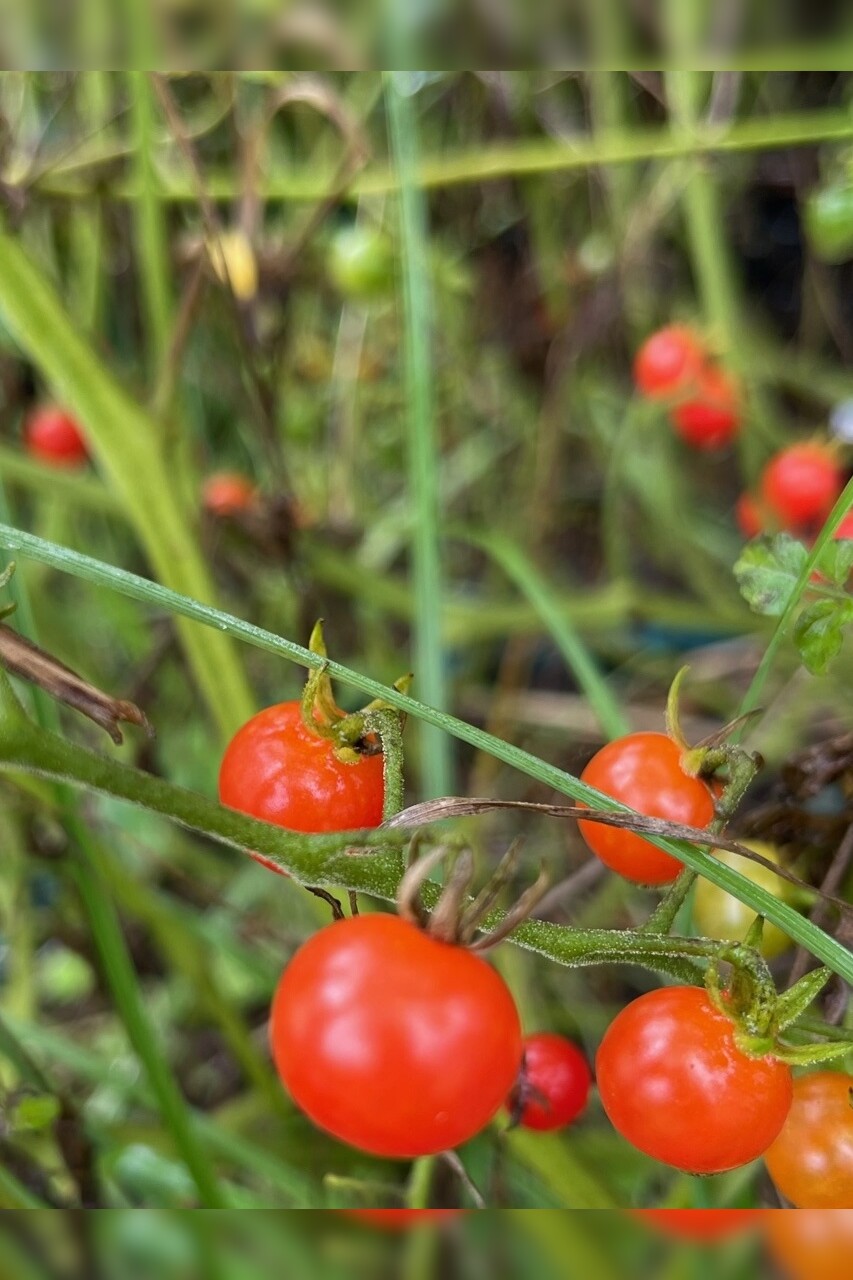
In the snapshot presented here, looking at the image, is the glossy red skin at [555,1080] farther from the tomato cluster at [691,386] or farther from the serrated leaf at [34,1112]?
the tomato cluster at [691,386]

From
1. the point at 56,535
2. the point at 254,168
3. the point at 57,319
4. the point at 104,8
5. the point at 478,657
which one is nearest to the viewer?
Result: the point at 104,8

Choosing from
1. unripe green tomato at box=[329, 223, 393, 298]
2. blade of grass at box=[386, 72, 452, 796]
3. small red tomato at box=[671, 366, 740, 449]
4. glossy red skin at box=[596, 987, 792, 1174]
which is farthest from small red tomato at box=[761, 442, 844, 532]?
glossy red skin at box=[596, 987, 792, 1174]

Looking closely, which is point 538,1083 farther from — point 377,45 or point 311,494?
point 311,494

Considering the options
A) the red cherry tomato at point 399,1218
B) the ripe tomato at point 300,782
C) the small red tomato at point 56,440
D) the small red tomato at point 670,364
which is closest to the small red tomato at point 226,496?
the small red tomato at point 56,440

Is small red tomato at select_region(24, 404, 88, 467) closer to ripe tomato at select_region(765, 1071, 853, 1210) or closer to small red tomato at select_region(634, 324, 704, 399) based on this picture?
small red tomato at select_region(634, 324, 704, 399)

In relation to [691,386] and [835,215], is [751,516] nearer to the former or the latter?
[691,386]

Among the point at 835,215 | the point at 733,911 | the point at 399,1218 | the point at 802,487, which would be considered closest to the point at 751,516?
the point at 802,487

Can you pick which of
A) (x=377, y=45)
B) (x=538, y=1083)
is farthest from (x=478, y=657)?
(x=377, y=45)
